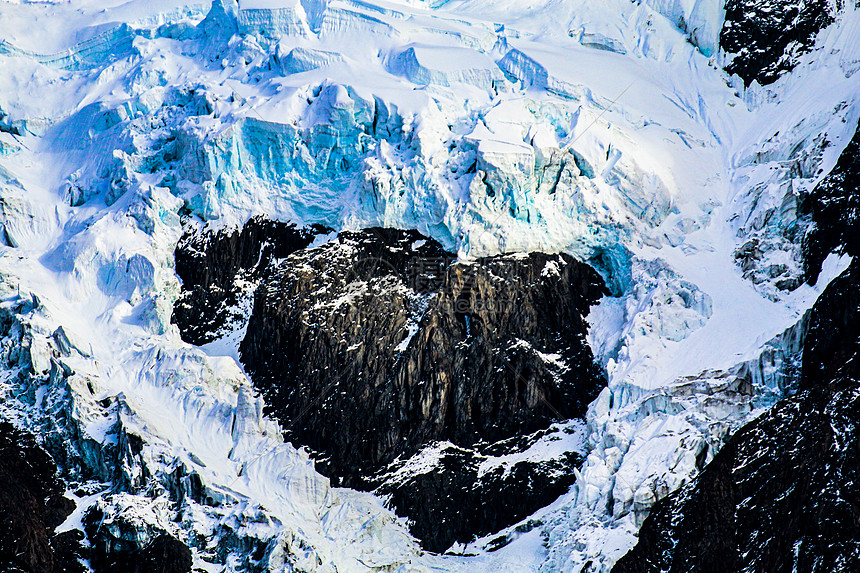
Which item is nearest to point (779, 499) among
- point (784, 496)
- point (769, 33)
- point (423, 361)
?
point (784, 496)

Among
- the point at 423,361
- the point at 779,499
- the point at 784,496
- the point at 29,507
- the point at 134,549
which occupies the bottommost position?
the point at 134,549

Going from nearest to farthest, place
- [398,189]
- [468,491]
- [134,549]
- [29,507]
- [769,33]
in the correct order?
[134,549], [29,507], [468,491], [398,189], [769,33]

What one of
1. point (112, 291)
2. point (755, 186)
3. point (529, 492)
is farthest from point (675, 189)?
point (112, 291)

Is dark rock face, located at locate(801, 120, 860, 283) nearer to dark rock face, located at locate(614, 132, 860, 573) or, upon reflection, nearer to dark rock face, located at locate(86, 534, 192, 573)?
dark rock face, located at locate(614, 132, 860, 573)

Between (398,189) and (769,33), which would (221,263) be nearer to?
(398,189)

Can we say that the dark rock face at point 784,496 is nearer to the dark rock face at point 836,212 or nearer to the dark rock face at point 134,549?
the dark rock face at point 836,212

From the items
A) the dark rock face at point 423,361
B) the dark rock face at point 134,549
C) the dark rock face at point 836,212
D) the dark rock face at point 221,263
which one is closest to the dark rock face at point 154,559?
the dark rock face at point 134,549
